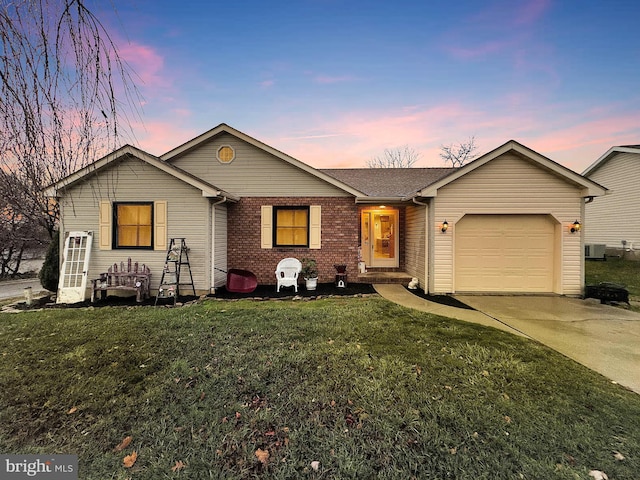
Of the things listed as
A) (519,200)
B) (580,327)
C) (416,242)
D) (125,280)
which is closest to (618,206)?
(519,200)

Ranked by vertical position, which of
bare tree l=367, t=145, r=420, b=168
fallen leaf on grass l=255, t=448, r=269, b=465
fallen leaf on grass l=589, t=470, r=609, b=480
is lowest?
fallen leaf on grass l=255, t=448, r=269, b=465

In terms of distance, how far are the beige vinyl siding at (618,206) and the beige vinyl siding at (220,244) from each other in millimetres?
16003

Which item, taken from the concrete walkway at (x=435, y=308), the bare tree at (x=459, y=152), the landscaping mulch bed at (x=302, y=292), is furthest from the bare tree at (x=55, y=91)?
the bare tree at (x=459, y=152)

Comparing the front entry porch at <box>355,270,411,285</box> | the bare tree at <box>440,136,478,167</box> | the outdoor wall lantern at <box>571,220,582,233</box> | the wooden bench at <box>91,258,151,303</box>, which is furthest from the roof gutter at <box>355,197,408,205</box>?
the bare tree at <box>440,136,478,167</box>

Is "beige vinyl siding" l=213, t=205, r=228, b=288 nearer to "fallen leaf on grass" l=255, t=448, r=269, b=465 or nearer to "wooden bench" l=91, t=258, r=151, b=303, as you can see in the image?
"wooden bench" l=91, t=258, r=151, b=303

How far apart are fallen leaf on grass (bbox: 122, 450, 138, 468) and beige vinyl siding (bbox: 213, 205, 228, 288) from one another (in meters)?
6.10

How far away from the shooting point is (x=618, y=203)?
1362cm

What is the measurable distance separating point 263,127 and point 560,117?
37.6 ft

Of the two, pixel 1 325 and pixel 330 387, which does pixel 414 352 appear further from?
pixel 1 325

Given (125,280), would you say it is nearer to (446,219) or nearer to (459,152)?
(446,219)

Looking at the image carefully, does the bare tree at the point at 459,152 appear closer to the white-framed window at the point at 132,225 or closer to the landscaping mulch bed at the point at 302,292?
the landscaping mulch bed at the point at 302,292

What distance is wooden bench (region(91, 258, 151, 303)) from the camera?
23.9 ft

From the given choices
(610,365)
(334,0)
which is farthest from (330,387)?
(334,0)

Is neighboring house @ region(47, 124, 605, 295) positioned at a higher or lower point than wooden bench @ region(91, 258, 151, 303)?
higher
